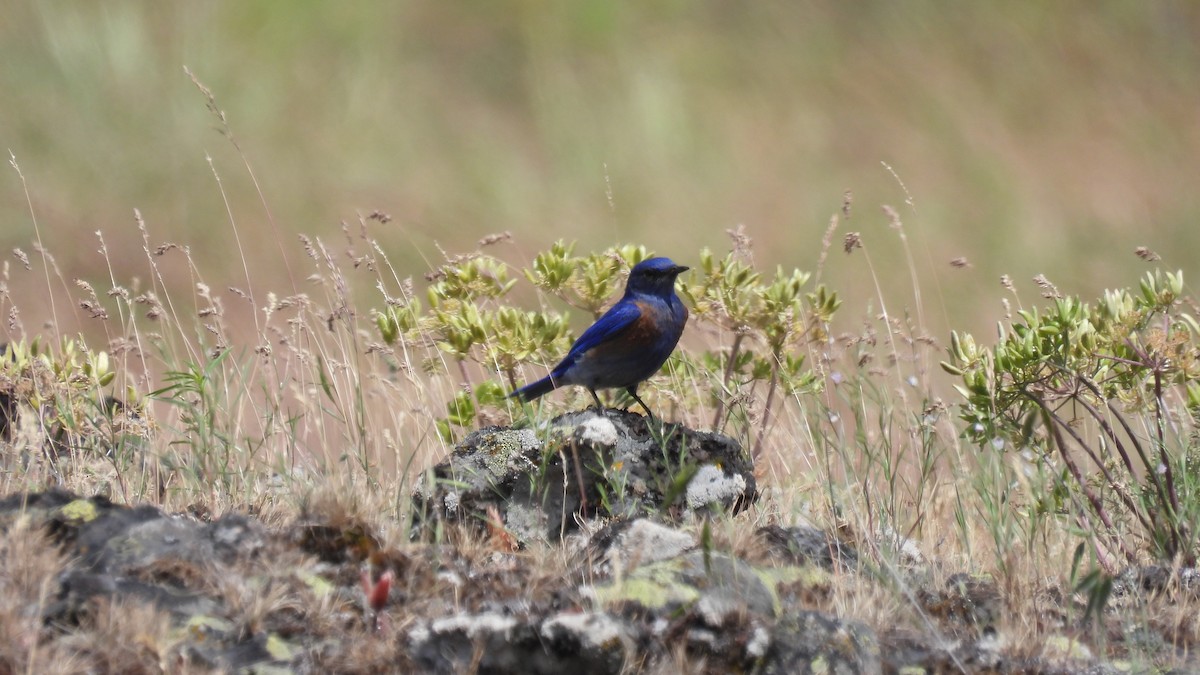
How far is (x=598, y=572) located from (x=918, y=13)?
37.5ft

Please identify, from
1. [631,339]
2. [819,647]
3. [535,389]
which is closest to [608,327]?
[631,339]

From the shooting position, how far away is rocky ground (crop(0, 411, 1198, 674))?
254cm

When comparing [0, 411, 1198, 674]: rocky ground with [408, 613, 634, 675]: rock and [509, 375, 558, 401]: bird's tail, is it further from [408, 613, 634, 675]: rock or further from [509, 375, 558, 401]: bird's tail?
[509, 375, 558, 401]: bird's tail

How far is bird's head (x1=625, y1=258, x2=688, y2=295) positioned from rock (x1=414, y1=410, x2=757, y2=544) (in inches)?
28.2

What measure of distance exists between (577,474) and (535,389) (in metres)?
0.84

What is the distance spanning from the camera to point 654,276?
4371 mm

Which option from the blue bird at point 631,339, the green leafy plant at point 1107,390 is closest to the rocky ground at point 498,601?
the green leafy plant at point 1107,390

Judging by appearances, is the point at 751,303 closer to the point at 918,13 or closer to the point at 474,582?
the point at 474,582

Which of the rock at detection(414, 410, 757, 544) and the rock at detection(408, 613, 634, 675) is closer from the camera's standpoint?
the rock at detection(408, 613, 634, 675)

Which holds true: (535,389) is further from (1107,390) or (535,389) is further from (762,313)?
(1107,390)

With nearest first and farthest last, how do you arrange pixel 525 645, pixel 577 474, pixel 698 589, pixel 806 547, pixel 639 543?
pixel 525 645 < pixel 698 589 < pixel 639 543 < pixel 806 547 < pixel 577 474

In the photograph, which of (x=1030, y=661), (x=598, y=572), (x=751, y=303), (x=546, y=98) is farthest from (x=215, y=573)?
(x=546, y=98)

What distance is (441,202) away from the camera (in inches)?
410

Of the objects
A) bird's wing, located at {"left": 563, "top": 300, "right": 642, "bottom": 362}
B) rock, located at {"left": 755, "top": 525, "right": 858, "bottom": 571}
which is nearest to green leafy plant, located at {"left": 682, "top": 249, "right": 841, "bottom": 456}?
bird's wing, located at {"left": 563, "top": 300, "right": 642, "bottom": 362}
